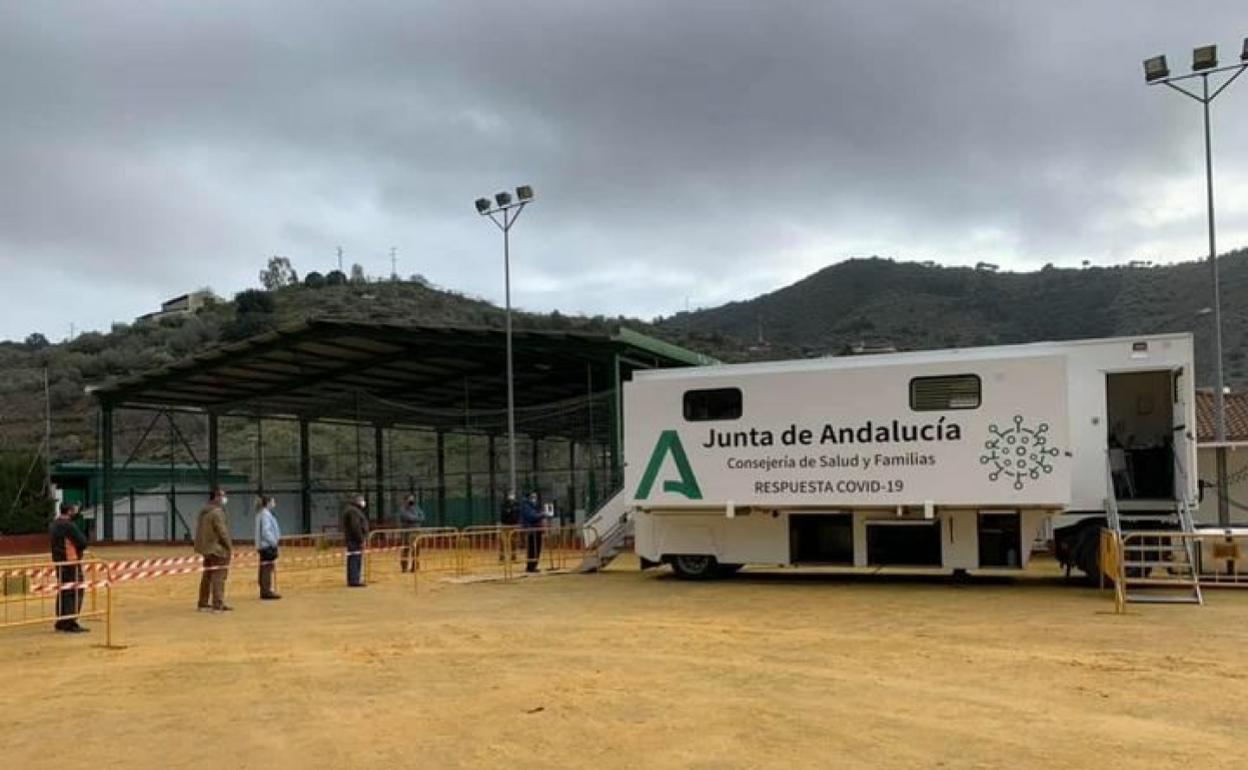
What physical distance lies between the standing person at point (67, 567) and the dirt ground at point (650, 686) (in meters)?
0.39

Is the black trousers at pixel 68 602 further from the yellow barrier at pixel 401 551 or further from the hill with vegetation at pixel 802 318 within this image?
the hill with vegetation at pixel 802 318

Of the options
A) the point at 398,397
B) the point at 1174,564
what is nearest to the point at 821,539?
the point at 1174,564

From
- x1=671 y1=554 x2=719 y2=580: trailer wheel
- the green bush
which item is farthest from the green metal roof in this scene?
x1=671 y1=554 x2=719 y2=580: trailer wheel

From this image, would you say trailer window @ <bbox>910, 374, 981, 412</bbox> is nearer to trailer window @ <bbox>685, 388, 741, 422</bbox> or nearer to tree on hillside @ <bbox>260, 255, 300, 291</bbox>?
trailer window @ <bbox>685, 388, 741, 422</bbox>

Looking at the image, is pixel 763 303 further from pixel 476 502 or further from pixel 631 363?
pixel 631 363

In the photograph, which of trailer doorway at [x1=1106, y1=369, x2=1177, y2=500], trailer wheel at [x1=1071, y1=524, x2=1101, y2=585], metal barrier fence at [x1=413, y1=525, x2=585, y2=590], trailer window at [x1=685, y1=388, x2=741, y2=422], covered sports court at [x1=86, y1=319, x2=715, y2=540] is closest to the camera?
trailer wheel at [x1=1071, y1=524, x2=1101, y2=585]

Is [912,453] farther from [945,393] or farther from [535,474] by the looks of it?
[535,474]

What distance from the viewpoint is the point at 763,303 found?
9519cm

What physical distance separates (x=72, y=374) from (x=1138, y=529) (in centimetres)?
7652

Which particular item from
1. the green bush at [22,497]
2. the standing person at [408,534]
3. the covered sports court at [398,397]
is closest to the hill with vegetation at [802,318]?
the green bush at [22,497]

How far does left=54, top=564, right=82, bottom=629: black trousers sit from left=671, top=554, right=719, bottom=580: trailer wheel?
9310mm

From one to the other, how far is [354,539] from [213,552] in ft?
13.1

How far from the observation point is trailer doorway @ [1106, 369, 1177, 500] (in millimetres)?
16938

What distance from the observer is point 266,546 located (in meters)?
18.2
